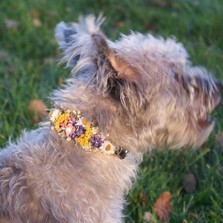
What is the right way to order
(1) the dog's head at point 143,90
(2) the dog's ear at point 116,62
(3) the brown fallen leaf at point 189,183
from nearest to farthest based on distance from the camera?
(2) the dog's ear at point 116,62, (1) the dog's head at point 143,90, (3) the brown fallen leaf at point 189,183

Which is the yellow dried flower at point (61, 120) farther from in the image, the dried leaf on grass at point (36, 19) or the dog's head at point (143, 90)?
the dried leaf on grass at point (36, 19)

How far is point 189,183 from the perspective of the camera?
13.7 feet

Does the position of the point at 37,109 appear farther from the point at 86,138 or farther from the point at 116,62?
the point at 116,62

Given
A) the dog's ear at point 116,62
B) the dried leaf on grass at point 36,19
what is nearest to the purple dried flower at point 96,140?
the dog's ear at point 116,62

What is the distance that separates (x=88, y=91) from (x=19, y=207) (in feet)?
2.01

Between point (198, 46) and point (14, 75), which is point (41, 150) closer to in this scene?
point (14, 75)

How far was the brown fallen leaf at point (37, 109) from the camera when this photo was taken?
462cm

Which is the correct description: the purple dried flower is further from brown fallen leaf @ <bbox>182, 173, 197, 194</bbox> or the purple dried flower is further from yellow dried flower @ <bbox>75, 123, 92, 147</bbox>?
brown fallen leaf @ <bbox>182, 173, 197, 194</bbox>

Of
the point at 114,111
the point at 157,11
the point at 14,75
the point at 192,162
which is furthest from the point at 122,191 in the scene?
the point at 157,11

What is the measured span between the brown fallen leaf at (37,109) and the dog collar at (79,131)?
5.29 ft

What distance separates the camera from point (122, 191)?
3.17 m

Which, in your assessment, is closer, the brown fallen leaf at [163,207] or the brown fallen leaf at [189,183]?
the brown fallen leaf at [163,207]

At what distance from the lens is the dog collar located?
297cm

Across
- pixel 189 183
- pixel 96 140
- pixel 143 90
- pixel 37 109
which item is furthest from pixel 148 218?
pixel 37 109
